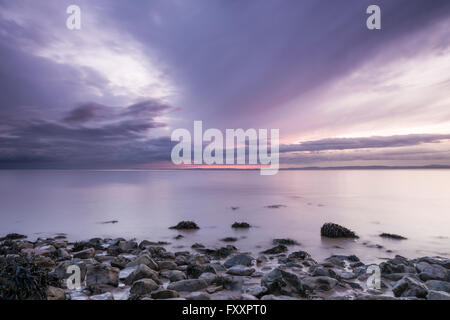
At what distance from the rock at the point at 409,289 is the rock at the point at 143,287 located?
178 inches

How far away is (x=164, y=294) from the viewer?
13.3 ft

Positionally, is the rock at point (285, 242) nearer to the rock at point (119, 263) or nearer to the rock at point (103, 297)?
the rock at point (119, 263)

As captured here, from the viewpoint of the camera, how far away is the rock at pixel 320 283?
14.9 feet

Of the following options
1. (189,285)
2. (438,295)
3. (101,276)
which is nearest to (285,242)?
(438,295)

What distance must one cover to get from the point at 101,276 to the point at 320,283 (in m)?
4.38

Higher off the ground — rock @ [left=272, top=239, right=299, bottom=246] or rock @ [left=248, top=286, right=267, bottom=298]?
rock @ [left=248, top=286, right=267, bottom=298]

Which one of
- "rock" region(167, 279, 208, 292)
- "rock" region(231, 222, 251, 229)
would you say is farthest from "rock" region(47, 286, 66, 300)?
"rock" region(231, 222, 251, 229)

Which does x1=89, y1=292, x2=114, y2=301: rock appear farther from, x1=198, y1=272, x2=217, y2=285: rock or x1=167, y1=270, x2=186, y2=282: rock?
x1=198, y1=272, x2=217, y2=285: rock

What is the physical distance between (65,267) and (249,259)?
14.0 ft

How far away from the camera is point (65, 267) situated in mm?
4988

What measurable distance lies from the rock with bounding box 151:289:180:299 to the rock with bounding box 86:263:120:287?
1.15 metres

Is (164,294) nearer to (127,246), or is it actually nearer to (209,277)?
(209,277)

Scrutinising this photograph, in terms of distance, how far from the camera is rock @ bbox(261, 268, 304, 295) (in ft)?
14.1
